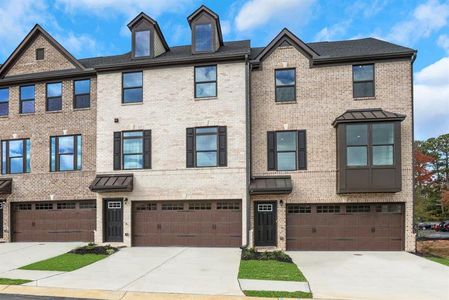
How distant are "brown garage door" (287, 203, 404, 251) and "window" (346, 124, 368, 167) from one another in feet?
7.13

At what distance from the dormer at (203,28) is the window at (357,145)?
767 cm

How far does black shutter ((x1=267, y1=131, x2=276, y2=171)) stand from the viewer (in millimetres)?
16766

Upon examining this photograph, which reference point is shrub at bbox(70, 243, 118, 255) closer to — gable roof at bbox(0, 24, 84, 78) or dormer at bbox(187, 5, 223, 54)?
dormer at bbox(187, 5, 223, 54)

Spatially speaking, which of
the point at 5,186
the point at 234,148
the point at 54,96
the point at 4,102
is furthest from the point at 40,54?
the point at 234,148

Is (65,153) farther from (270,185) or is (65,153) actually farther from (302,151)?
(302,151)

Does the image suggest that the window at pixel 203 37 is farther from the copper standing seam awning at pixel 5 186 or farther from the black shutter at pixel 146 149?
the copper standing seam awning at pixel 5 186

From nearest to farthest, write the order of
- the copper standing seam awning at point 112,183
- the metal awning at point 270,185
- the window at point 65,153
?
the metal awning at point 270,185
the copper standing seam awning at point 112,183
the window at point 65,153

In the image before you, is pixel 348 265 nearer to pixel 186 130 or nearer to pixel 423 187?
pixel 186 130

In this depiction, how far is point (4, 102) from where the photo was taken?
1959 cm

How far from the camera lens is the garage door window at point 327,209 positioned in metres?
16.4

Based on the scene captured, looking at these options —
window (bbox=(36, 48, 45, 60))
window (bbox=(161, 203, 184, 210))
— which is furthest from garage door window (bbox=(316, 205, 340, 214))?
window (bbox=(36, 48, 45, 60))

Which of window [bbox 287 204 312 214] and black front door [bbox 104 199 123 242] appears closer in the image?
window [bbox 287 204 312 214]

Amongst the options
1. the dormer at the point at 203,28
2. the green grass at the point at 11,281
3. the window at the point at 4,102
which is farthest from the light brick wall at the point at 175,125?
the green grass at the point at 11,281

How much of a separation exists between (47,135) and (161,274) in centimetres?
1162
